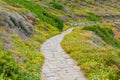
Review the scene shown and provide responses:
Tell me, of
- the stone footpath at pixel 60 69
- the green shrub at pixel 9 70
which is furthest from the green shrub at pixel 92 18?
the green shrub at pixel 9 70

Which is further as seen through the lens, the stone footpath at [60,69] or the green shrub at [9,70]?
the stone footpath at [60,69]

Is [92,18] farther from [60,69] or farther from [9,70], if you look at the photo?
[9,70]

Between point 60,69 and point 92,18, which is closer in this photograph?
point 60,69

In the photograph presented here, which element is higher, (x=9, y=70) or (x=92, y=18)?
(x=9, y=70)

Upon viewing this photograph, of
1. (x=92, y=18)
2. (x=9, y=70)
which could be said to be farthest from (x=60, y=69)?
(x=92, y=18)

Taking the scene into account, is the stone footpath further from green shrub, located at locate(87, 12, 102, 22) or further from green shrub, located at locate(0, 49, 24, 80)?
green shrub, located at locate(87, 12, 102, 22)

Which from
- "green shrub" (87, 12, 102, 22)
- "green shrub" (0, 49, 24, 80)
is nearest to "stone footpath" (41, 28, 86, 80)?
"green shrub" (0, 49, 24, 80)

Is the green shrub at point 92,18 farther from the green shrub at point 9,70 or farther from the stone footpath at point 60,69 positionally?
the green shrub at point 9,70

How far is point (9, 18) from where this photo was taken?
4134 cm

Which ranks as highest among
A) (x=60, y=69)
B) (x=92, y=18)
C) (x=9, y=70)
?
(x=9, y=70)

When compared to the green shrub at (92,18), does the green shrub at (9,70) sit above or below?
above

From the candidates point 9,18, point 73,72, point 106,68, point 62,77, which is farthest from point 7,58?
point 9,18

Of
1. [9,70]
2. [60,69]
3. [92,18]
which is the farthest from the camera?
[92,18]

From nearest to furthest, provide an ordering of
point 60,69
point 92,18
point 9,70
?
point 9,70, point 60,69, point 92,18
